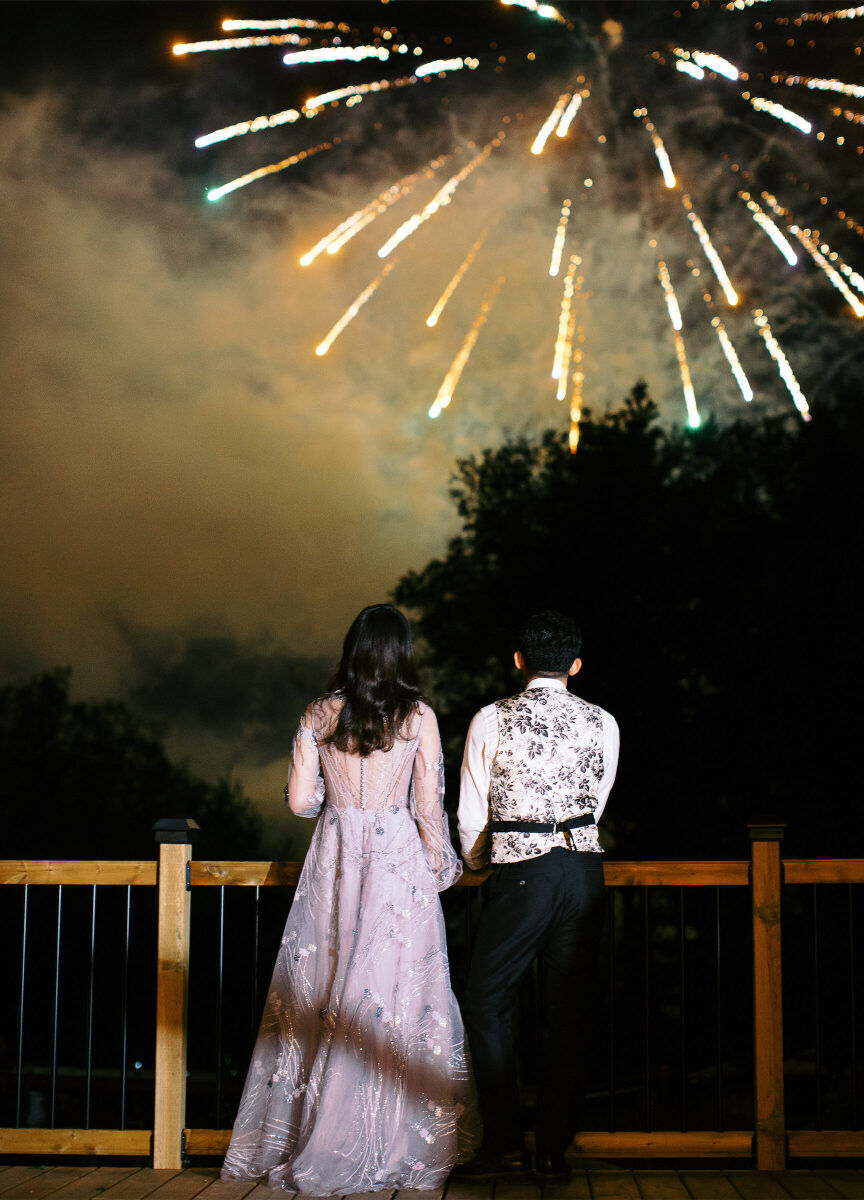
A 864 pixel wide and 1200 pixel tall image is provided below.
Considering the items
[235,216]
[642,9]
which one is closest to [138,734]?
[235,216]

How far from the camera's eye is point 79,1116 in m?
15.7

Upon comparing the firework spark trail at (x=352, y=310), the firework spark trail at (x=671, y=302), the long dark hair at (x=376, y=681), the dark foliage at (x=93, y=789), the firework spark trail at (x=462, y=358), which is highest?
the firework spark trail at (x=352, y=310)

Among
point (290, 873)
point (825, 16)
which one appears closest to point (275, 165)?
point (825, 16)

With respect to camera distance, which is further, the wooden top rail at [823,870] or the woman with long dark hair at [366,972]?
the wooden top rail at [823,870]

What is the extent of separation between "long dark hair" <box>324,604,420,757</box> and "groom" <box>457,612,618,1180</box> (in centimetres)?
24

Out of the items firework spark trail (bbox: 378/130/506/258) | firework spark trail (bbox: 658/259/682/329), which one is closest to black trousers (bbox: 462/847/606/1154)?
firework spark trail (bbox: 658/259/682/329)

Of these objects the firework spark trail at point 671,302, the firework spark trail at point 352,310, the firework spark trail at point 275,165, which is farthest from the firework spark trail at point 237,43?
the firework spark trail at point 352,310

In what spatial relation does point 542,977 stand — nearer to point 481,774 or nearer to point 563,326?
point 481,774

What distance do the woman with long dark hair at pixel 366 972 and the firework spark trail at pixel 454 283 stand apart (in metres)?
22.5

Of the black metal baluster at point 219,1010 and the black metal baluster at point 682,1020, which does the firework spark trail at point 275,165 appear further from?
the black metal baluster at point 682,1020

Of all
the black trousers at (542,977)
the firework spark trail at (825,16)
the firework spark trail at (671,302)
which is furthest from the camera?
the firework spark trail at (825,16)

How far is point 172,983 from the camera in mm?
3637

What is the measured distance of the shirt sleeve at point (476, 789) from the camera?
317cm

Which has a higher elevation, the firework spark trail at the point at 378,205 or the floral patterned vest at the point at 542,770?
the firework spark trail at the point at 378,205
